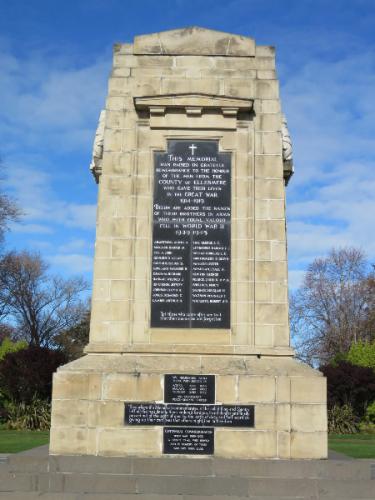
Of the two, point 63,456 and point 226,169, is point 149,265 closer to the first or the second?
point 226,169

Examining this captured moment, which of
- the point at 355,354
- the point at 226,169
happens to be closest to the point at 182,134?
the point at 226,169

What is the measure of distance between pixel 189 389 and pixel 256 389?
107 centimetres

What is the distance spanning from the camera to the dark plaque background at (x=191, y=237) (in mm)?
10492

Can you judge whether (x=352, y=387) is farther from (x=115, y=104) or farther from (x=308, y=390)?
(x=115, y=104)

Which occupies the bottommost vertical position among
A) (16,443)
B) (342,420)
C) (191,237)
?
(342,420)

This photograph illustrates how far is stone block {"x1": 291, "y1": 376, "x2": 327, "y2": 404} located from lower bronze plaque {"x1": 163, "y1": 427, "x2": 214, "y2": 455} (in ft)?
4.78

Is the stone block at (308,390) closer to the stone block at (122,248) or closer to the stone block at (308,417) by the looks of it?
the stone block at (308,417)

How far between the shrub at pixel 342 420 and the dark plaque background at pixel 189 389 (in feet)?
54.4

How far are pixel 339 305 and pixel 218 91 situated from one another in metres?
37.7

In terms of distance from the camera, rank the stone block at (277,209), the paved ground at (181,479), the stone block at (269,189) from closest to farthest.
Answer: the paved ground at (181,479), the stone block at (277,209), the stone block at (269,189)

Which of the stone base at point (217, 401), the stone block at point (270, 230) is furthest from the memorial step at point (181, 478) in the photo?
the stone block at point (270, 230)

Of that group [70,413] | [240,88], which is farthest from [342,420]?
[70,413]

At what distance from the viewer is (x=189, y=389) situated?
9.73m

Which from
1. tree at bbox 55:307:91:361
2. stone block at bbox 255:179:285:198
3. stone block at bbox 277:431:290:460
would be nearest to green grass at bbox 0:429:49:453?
stone block at bbox 277:431:290:460
